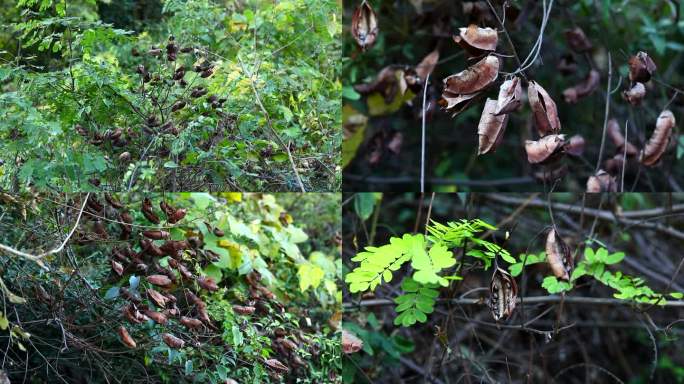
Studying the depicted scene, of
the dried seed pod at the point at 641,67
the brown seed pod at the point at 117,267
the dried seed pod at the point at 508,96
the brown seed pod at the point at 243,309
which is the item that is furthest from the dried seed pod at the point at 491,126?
the brown seed pod at the point at 117,267

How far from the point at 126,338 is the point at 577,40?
4.46 ft

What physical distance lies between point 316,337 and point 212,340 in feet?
0.73

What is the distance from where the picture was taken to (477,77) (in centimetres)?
134

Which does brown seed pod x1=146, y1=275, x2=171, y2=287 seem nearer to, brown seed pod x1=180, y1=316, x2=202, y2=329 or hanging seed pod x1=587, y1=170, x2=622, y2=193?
brown seed pod x1=180, y1=316, x2=202, y2=329

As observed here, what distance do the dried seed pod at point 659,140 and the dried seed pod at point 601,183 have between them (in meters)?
0.08

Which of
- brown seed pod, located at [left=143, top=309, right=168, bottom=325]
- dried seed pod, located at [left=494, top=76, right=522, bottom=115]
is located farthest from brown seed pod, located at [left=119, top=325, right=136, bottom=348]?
dried seed pod, located at [left=494, top=76, right=522, bottom=115]

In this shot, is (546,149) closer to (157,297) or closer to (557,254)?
(557,254)

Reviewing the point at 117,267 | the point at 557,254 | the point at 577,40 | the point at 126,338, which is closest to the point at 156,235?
the point at 117,267

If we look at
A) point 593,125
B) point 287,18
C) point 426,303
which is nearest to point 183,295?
point 426,303

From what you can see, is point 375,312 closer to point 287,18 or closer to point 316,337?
point 316,337

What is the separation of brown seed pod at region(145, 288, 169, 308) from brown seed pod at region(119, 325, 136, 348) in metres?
0.07

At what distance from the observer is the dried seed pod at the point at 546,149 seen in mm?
1367

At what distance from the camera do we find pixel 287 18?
159 centimetres

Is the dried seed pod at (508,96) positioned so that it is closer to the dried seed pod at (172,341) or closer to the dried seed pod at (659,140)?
the dried seed pod at (659,140)
